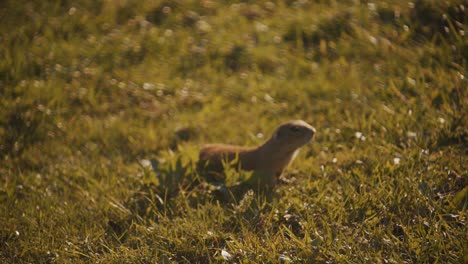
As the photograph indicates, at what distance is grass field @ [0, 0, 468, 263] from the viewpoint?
3316 millimetres

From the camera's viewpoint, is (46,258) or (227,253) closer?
(227,253)

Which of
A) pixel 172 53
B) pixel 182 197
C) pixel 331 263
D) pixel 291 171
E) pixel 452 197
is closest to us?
pixel 331 263

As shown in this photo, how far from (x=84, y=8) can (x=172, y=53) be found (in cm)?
154

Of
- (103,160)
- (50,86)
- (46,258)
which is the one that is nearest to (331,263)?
(46,258)

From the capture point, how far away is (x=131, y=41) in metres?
6.48

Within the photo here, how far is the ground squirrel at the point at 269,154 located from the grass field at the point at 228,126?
0.44 ft

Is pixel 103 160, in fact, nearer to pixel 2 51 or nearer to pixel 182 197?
pixel 182 197

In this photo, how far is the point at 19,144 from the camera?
505 cm

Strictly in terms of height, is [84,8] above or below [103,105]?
above

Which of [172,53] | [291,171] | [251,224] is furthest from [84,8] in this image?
[251,224]

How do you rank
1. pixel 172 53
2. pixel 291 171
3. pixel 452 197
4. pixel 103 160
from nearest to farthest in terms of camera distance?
pixel 452 197 < pixel 291 171 < pixel 103 160 < pixel 172 53

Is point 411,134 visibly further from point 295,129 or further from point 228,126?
point 228,126

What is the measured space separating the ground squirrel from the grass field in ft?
0.44

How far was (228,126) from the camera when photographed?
5.23 m
